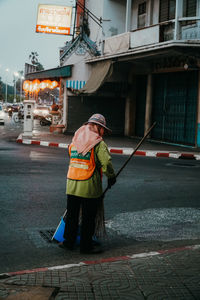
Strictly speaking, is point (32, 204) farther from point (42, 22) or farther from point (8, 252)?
point (42, 22)

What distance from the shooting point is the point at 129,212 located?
285 inches

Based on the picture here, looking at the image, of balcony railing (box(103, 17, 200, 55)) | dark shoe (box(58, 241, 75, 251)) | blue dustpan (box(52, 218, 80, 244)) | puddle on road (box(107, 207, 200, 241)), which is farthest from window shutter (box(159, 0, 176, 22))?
dark shoe (box(58, 241, 75, 251))

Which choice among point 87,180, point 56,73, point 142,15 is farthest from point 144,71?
point 87,180

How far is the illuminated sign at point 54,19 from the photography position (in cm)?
2791

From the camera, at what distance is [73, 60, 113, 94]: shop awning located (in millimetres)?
22406

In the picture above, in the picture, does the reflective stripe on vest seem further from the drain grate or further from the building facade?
the building facade

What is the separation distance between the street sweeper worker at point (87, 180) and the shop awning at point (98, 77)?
17.1 meters

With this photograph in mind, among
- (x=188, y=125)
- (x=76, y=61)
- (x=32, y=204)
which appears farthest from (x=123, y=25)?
(x=32, y=204)

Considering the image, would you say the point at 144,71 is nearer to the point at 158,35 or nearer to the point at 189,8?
the point at 158,35

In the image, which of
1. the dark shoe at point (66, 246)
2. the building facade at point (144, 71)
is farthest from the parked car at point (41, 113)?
the dark shoe at point (66, 246)

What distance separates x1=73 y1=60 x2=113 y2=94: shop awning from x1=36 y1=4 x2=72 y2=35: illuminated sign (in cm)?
522

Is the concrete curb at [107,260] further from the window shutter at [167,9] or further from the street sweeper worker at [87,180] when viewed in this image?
the window shutter at [167,9]

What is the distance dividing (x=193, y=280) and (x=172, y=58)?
56.8 ft

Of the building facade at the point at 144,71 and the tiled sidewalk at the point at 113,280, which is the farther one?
the building facade at the point at 144,71
